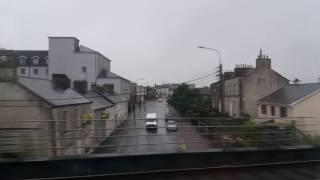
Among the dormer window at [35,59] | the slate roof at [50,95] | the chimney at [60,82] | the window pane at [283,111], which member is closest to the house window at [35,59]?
the dormer window at [35,59]

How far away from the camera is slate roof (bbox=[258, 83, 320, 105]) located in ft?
134

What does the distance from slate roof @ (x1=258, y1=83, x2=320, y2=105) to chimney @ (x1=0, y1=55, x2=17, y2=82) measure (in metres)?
26.3

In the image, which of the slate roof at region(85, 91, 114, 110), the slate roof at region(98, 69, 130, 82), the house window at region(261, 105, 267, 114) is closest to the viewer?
the slate roof at region(85, 91, 114, 110)

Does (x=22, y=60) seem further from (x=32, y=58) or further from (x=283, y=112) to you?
(x=283, y=112)

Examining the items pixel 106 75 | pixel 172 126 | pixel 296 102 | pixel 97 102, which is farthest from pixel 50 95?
pixel 106 75

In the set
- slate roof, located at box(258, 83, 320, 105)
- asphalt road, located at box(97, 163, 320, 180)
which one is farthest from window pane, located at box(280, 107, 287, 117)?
asphalt road, located at box(97, 163, 320, 180)

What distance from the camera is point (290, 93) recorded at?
4441 cm

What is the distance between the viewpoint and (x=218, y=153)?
401 inches

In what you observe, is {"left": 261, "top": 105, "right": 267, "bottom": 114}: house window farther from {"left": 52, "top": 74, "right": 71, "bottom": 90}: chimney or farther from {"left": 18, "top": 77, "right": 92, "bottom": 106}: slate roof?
{"left": 18, "top": 77, "right": 92, "bottom": 106}: slate roof

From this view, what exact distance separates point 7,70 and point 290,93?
30.3 metres

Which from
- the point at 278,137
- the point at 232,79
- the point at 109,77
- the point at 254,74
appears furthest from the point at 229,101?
the point at 278,137

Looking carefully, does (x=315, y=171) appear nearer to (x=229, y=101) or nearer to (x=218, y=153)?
(x=218, y=153)

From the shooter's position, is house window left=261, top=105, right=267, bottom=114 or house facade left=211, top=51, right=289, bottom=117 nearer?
house window left=261, top=105, right=267, bottom=114

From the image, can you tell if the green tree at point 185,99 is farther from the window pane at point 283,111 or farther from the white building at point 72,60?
the white building at point 72,60
